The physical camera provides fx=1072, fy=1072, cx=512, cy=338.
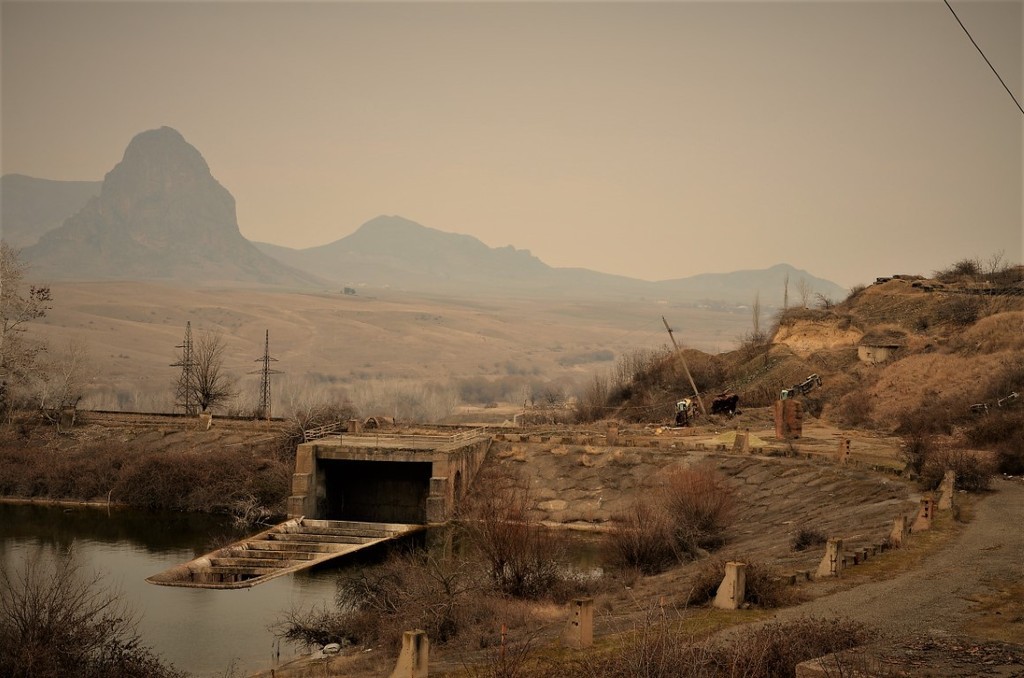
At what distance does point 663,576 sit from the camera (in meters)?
27.8

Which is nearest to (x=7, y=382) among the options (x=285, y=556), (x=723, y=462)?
(x=285, y=556)

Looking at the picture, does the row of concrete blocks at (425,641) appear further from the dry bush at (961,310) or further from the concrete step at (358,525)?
the dry bush at (961,310)

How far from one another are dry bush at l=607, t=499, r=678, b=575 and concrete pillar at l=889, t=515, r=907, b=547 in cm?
720

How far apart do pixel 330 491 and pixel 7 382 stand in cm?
2532

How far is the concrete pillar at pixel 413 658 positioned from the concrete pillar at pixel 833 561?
8.83 meters

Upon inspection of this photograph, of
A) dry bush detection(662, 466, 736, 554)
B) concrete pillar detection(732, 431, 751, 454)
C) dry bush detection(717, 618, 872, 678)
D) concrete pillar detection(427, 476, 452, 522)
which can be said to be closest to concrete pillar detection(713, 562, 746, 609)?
dry bush detection(717, 618, 872, 678)

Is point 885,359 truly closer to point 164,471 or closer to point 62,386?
point 164,471

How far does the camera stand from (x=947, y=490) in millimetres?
28156

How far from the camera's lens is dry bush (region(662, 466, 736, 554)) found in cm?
3108

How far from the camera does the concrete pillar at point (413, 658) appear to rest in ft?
57.9

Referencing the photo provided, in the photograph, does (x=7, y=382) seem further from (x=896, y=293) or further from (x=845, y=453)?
(x=896, y=293)

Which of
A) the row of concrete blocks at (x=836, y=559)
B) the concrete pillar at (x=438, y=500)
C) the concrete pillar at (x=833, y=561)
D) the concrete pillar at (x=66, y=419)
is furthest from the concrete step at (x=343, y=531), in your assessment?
the concrete pillar at (x=833, y=561)

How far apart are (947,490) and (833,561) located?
7929 millimetres

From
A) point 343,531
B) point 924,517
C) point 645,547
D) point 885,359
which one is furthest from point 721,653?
point 885,359
